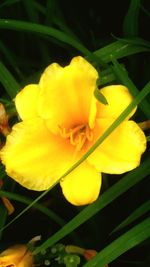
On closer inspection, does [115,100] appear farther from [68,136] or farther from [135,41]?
[135,41]

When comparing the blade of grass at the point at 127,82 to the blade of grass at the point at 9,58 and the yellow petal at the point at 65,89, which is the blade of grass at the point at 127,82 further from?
the blade of grass at the point at 9,58

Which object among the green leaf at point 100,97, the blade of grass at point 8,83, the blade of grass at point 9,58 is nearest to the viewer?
the green leaf at point 100,97

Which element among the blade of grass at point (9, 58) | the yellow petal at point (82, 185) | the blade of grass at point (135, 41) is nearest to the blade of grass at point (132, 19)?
the blade of grass at point (135, 41)

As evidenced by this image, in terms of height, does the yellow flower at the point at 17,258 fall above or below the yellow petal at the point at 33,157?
below

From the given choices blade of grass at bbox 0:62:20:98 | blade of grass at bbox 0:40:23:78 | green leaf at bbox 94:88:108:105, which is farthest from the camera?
→ blade of grass at bbox 0:40:23:78

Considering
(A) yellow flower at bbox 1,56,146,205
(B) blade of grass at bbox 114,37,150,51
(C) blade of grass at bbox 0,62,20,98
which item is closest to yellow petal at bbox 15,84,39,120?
(A) yellow flower at bbox 1,56,146,205

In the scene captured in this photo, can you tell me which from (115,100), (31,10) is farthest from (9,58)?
(115,100)

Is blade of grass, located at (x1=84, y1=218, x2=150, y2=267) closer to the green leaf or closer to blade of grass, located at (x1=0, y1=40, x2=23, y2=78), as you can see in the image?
the green leaf
